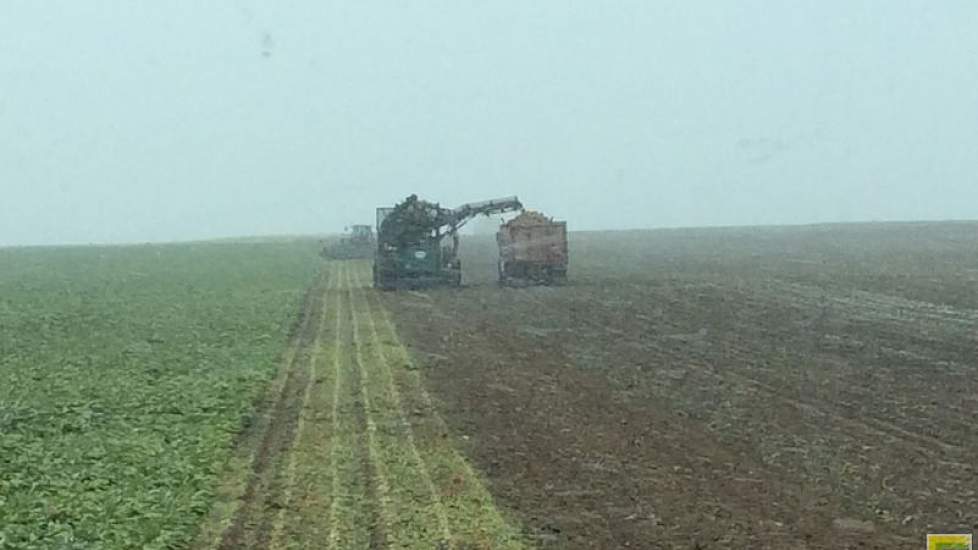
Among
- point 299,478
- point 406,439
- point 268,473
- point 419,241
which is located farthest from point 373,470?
point 419,241

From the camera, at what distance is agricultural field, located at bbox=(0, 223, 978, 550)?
10812 mm

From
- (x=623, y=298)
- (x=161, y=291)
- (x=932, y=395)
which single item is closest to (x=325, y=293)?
(x=161, y=291)

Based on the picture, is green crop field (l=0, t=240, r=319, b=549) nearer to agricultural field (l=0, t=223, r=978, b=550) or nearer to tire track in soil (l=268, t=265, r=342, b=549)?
agricultural field (l=0, t=223, r=978, b=550)

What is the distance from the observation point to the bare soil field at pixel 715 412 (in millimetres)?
10914

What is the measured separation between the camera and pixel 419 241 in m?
42.4

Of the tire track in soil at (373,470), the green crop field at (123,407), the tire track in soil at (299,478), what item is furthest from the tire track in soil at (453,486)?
the green crop field at (123,407)

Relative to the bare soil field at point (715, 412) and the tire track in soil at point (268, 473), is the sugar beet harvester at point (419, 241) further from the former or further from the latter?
the tire track in soil at point (268, 473)

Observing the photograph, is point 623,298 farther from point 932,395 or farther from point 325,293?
point 932,395

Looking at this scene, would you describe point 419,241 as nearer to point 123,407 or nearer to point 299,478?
point 123,407

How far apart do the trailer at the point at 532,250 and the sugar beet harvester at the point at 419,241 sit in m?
0.68

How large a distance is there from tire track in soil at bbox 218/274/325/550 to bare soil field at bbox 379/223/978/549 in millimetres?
1948

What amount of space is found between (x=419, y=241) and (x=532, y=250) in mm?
3898

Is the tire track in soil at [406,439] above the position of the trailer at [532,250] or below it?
below

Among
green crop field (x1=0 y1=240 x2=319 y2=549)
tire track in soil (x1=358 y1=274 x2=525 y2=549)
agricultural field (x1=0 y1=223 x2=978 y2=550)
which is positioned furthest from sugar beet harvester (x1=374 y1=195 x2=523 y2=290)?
tire track in soil (x1=358 y1=274 x2=525 y2=549)
